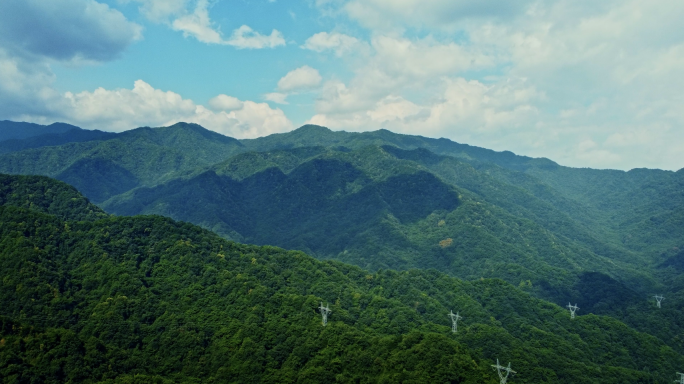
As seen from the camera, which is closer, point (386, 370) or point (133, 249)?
point (386, 370)

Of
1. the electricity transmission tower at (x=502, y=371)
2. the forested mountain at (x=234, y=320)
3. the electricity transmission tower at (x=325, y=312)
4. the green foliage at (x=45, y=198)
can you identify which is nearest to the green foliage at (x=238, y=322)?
the forested mountain at (x=234, y=320)

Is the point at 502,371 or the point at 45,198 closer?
the point at 502,371

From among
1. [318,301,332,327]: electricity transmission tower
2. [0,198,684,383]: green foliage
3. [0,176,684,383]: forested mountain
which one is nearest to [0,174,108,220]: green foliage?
[0,176,684,383]: forested mountain

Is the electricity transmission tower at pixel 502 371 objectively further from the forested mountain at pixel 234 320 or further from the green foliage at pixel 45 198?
the green foliage at pixel 45 198

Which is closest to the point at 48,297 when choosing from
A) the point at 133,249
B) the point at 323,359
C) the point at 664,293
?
the point at 133,249

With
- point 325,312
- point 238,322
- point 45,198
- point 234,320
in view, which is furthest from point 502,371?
point 45,198

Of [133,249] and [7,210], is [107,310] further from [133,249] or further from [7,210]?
[7,210]

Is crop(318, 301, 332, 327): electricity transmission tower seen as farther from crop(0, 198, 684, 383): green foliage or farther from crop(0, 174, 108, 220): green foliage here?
crop(0, 174, 108, 220): green foliage

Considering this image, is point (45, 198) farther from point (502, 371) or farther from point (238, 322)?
point (502, 371)
